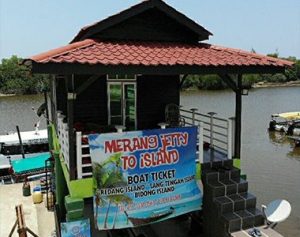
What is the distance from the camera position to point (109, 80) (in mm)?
10242

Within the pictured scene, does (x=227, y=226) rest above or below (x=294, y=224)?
above

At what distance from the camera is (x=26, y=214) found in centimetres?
1353

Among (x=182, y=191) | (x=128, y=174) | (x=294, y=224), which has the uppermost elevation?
(x=128, y=174)

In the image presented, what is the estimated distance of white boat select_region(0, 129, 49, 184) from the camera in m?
20.8

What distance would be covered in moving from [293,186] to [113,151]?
15053mm

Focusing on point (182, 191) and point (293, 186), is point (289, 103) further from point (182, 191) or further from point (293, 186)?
point (182, 191)

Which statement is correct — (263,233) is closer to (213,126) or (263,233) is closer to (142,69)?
(213,126)

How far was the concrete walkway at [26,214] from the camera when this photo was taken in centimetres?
1211

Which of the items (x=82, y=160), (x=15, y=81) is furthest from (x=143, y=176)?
(x=15, y=81)

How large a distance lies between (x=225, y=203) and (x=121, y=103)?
4.51 m

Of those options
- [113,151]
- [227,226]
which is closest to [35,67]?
[113,151]

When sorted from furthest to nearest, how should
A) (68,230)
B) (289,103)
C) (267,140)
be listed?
(289,103)
(267,140)
(68,230)

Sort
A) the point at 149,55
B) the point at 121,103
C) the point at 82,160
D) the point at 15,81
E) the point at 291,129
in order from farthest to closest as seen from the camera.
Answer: the point at 15,81
the point at 291,129
the point at 121,103
the point at 82,160
the point at 149,55

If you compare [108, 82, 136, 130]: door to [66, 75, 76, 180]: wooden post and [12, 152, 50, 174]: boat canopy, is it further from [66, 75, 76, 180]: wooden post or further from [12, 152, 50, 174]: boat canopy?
[12, 152, 50, 174]: boat canopy
